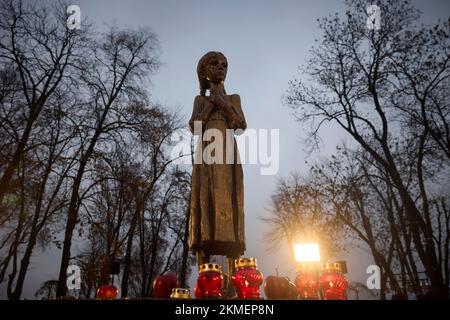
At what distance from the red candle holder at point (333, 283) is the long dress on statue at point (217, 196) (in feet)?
4.40

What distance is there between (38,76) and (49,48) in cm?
137

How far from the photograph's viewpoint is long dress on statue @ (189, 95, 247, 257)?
4695mm

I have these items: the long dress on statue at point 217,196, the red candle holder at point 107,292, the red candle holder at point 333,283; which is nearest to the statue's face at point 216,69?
the long dress on statue at point 217,196

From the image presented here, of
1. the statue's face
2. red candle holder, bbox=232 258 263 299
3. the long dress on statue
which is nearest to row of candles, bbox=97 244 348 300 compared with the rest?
red candle holder, bbox=232 258 263 299

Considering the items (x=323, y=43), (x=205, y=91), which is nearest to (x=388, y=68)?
(x=323, y=43)

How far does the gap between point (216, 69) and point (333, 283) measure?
3904 mm

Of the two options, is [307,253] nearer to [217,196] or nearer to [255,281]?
[255,281]

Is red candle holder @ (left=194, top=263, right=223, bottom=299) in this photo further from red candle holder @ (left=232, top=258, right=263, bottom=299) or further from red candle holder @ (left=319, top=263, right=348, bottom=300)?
red candle holder @ (left=319, top=263, right=348, bottom=300)

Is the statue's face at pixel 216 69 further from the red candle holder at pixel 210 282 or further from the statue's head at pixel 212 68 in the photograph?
the red candle holder at pixel 210 282

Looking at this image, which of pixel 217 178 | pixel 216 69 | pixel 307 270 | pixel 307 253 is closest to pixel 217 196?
pixel 217 178

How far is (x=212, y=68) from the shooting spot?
5902mm

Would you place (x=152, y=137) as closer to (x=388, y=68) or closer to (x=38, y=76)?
(x=38, y=76)

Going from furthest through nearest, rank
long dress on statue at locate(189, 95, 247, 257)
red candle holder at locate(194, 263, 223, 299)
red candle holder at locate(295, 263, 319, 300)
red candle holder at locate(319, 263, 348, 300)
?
long dress on statue at locate(189, 95, 247, 257) → red candle holder at locate(295, 263, 319, 300) → red candle holder at locate(319, 263, 348, 300) → red candle holder at locate(194, 263, 223, 299)
